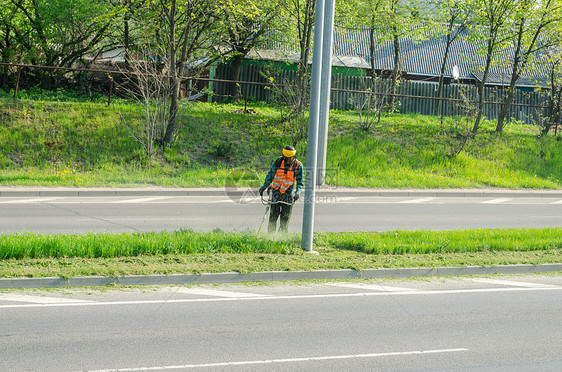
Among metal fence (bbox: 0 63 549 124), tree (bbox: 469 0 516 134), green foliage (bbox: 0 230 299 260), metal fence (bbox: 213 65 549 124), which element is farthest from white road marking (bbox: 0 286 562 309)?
tree (bbox: 469 0 516 134)

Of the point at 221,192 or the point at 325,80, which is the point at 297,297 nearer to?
the point at 325,80

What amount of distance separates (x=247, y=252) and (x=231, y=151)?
13.0 metres

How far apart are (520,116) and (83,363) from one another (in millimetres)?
29993

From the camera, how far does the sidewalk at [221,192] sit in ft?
56.0

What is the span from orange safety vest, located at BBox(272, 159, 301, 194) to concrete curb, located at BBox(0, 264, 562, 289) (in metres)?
2.42

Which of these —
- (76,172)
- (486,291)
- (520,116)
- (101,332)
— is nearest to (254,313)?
(101,332)

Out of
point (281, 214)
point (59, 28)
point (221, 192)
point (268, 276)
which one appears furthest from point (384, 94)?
point (268, 276)

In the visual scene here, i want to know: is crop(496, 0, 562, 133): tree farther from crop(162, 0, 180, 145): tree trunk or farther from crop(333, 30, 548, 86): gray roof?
crop(162, 0, 180, 145): tree trunk

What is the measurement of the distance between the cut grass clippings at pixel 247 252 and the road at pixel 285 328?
1.76 feet

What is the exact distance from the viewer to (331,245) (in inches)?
442

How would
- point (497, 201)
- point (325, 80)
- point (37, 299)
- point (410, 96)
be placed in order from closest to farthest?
point (37, 299), point (325, 80), point (497, 201), point (410, 96)

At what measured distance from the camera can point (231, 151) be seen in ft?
74.7

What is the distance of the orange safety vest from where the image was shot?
1111cm

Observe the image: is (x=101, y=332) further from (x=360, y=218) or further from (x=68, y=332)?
(x=360, y=218)
